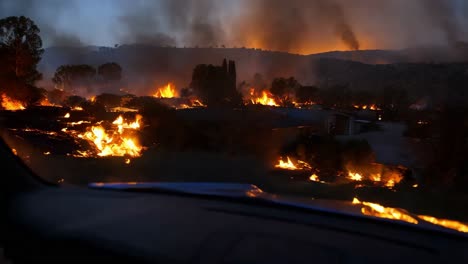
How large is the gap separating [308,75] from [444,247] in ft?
419

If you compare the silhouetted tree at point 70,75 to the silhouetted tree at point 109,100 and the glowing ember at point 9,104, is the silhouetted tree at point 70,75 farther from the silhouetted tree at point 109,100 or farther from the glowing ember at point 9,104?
the glowing ember at point 9,104

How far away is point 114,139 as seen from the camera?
22.8 m

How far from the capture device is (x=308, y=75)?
419ft

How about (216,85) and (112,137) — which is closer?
(112,137)

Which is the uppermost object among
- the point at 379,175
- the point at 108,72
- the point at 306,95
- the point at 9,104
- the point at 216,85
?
the point at 108,72

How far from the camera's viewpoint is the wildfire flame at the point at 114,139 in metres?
20.2

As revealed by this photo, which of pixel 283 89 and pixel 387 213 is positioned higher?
pixel 283 89

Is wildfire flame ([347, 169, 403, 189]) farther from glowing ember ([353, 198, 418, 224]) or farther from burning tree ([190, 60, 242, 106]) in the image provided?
burning tree ([190, 60, 242, 106])

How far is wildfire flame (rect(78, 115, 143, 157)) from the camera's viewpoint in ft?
66.1

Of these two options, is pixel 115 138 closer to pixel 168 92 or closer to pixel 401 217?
pixel 401 217

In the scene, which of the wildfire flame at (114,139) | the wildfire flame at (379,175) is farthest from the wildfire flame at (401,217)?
the wildfire flame at (379,175)

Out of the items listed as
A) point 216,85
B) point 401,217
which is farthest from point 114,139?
point 216,85

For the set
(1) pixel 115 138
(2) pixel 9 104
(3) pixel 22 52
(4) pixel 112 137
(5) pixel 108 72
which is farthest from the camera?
(5) pixel 108 72

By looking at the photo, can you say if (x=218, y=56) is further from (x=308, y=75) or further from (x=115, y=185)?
(x=115, y=185)
